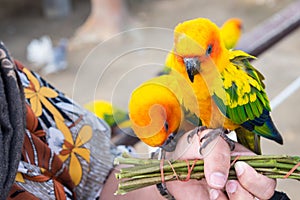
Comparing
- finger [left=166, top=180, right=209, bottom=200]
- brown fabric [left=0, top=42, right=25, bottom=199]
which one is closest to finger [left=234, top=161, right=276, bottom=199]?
A: finger [left=166, top=180, right=209, bottom=200]

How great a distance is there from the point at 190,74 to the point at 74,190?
0.39m

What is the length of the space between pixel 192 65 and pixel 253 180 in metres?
0.15

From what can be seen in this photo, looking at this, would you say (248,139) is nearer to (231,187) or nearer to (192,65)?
(231,187)

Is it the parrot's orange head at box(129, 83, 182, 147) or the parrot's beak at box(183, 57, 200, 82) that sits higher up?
the parrot's beak at box(183, 57, 200, 82)

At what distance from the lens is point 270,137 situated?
525 millimetres

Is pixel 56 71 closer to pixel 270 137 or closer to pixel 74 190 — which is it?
pixel 74 190

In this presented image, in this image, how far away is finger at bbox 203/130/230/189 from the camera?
0.47 metres

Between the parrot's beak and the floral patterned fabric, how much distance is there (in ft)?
1.06

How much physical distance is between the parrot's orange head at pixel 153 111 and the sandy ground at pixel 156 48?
0.03 m

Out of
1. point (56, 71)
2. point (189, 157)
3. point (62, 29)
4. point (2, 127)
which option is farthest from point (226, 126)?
point (62, 29)

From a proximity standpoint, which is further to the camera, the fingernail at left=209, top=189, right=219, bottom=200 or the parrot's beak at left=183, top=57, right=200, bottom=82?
the fingernail at left=209, top=189, right=219, bottom=200

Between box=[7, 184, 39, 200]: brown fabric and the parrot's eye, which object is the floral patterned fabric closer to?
box=[7, 184, 39, 200]: brown fabric

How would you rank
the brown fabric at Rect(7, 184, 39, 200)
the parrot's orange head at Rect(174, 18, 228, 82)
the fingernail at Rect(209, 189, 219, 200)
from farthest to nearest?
the brown fabric at Rect(7, 184, 39, 200), the fingernail at Rect(209, 189, 219, 200), the parrot's orange head at Rect(174, 18, 228, 82)

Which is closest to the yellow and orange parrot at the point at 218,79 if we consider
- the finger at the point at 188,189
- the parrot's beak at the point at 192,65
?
the parrot's beak at the point at 192,65
